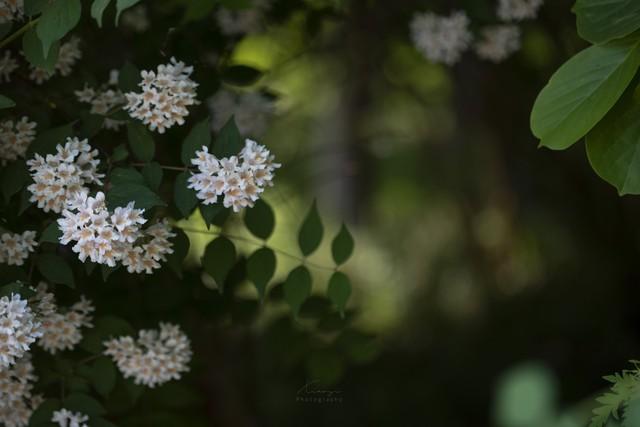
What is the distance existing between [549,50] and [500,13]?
1.05 metres

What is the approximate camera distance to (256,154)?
111 centimetres

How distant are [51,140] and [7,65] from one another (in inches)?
8.2

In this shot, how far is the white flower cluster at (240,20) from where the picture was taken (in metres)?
1.87

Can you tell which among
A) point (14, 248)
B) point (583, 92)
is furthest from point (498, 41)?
point (14, 248)

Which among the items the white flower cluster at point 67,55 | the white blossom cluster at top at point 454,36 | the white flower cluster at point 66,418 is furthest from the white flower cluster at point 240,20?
the white flower cluster at point 66,418

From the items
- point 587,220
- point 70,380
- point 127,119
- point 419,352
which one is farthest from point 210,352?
point 587,220

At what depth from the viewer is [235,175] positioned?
3.63 ft

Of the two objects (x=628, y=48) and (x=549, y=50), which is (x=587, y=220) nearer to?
(x=549, y=50)

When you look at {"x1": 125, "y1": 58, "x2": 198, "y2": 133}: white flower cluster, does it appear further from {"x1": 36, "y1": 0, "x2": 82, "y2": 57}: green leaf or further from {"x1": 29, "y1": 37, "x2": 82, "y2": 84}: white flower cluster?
{"x1": 29, "y1": 37, "x2": 82, "y2": 84}: white flower cluster

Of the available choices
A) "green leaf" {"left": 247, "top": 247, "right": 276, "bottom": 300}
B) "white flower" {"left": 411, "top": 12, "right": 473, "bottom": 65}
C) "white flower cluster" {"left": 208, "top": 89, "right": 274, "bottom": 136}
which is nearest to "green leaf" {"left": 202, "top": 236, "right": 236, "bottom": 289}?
"green leaf" {"left": 247, "top": 247, "right": 276, "bottom": 300}

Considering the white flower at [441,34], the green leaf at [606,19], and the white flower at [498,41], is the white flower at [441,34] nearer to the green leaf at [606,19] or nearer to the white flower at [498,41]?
the white flower at [498,41]

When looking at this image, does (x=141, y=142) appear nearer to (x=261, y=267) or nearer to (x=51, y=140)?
(x=51, y=140)

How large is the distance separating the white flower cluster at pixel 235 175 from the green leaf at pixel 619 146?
0.44 metres

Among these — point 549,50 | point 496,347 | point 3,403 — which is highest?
point 549,50
